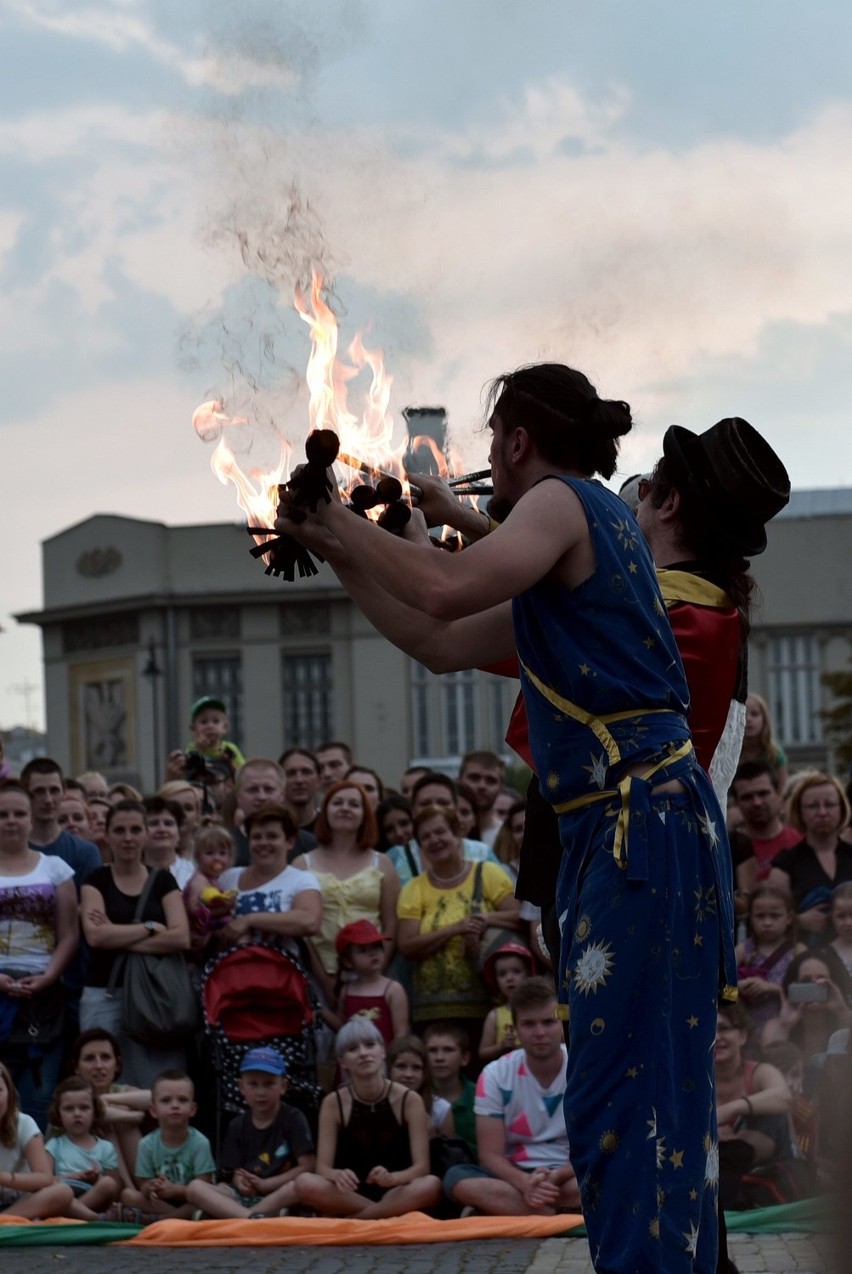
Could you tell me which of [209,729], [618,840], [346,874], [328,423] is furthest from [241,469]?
[209,729]

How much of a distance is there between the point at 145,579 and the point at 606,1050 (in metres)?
50.8

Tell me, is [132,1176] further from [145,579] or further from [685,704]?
[145,579]

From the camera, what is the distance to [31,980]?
878cm

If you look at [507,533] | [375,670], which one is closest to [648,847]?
[507,533]

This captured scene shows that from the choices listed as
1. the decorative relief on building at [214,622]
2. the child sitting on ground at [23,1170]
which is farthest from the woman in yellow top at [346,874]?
the decorative relief on building at [214,622]

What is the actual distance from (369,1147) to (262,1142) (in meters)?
0.55

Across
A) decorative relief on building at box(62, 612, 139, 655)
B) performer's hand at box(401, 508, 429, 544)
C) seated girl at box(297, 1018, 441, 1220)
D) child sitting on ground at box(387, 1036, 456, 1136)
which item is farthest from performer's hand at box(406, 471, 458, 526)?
decorative relief on building at box(62, 612, 139, 655)

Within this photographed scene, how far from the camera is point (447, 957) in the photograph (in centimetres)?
881

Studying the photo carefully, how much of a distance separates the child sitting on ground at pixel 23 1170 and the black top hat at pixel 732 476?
4.90 m

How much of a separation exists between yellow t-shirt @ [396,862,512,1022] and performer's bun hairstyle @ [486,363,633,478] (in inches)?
210

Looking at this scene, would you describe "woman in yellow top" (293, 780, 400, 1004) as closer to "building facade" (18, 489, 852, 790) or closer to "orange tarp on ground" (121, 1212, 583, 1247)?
"orange tarp on ground" (121, 1212, 583, 1247)

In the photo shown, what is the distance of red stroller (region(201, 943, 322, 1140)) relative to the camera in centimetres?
852

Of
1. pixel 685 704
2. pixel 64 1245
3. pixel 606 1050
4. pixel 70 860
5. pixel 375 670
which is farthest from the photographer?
pixel 375 670

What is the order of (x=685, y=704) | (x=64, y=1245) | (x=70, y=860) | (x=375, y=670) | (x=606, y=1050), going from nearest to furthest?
(x=606, y=1050) < (x=685, y=704) < (x=64, y=1245) < (x=70, y=860) < (x=375, y=670)
